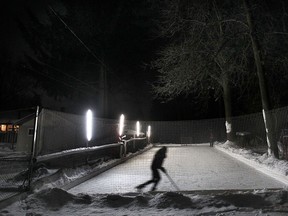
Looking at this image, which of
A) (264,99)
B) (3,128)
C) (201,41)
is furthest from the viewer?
(3,128)

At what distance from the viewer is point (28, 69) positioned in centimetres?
3691

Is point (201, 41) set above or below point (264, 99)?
above

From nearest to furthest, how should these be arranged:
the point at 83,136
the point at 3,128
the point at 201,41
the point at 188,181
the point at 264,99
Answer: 1. the point at 188,181
2. the point at 264,99
3. the point at 201,41
4. the point at 83,136
5. the point at 3,128

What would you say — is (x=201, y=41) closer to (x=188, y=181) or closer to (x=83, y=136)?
(x=188, y=181)

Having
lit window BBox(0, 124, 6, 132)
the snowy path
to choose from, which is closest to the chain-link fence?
lit window BBox(0, 124, 6, 132)

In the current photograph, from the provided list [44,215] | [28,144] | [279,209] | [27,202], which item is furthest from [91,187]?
[28,144]

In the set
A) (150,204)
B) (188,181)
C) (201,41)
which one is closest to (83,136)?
(201,41)

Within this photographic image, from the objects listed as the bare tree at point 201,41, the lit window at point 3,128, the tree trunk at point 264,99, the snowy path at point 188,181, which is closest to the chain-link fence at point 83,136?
the lit window at point 3,128

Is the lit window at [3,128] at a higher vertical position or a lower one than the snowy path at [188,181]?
higher

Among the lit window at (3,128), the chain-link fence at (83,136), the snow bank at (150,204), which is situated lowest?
the snow bank at (150,204)

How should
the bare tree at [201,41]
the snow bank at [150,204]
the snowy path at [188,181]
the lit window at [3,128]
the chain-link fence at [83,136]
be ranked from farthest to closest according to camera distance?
the lit window at [3,128]
the bare tree at [201,41]
the chain-link fence at [83,136]
the snowy path at [188,181]
the snow bank at [150,204]

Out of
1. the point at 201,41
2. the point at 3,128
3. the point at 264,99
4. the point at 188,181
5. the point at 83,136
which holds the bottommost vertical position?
the point at 188,181

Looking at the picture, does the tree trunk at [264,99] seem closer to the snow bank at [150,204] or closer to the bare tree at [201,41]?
the bare tree at [201,41]

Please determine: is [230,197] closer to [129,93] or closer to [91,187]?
[91,187]
